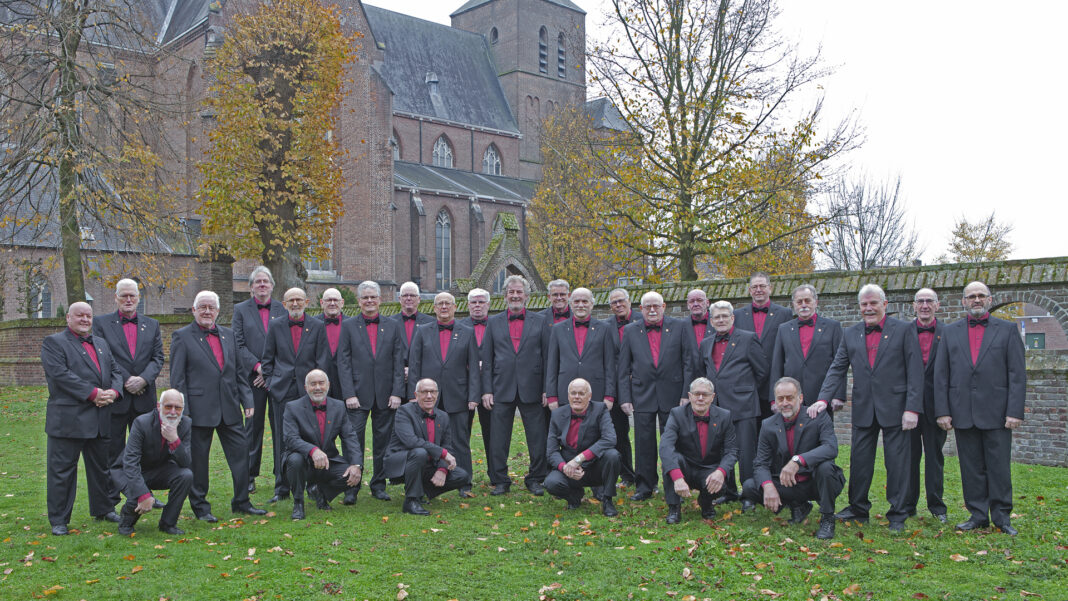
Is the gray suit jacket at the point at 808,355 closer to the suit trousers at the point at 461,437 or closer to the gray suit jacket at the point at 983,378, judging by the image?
the gray suit jacket at the point at 983,378

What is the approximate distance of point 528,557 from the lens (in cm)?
605

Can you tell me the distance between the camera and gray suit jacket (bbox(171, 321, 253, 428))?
7.41 meters

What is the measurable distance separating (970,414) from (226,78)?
18135 mm

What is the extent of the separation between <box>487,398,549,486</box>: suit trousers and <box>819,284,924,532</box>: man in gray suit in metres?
2.84

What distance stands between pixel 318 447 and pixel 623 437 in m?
3.03

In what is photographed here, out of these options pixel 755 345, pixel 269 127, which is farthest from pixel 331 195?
pixel 755 345

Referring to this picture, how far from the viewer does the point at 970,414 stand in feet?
22.3

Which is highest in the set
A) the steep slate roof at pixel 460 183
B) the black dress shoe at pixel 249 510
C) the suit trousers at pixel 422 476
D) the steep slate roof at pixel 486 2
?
the steep slate roof at pixel 486 2

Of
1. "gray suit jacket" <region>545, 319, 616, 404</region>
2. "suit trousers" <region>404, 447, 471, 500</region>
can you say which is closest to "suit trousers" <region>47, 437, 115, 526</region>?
"suit trousers" <region>404, 447, 471, 500</region>

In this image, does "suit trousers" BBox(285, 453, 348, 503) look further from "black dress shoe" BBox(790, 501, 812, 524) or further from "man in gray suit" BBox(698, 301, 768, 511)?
"black dress shoe" BBox(790, 501, 812, 524)

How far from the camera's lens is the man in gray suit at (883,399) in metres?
6.86

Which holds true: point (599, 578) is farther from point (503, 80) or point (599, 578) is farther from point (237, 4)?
point (503, 80)

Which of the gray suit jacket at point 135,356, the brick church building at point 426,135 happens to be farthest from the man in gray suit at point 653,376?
the brick church building at point 426,135

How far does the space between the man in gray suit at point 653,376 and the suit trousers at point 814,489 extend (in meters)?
1.16
